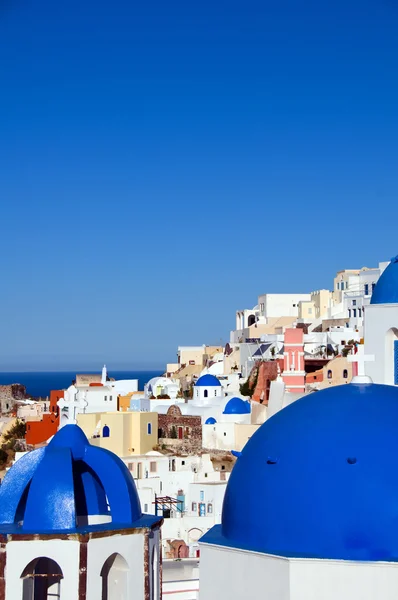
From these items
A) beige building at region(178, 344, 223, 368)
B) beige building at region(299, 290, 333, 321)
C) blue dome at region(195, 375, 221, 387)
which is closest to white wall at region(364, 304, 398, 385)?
blue dome at region(195, 375, 221, 387)

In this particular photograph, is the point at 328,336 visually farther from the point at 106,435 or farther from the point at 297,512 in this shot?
the point at 297,512

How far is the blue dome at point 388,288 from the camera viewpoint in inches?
669

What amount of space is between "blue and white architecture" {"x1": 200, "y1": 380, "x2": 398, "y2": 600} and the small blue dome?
86.1ft

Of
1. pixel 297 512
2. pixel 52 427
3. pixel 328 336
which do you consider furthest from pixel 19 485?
pixel 328 336

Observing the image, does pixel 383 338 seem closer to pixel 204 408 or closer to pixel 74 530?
pixel 74 530

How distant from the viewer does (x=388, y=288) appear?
1716 centimetres

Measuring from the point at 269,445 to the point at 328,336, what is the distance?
35761mm

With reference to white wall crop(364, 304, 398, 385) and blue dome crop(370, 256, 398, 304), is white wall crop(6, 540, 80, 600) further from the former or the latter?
blue dome crop(370, 256, 398, 304)

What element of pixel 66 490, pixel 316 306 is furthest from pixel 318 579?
pixel 316 306

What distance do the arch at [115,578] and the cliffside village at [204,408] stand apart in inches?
144

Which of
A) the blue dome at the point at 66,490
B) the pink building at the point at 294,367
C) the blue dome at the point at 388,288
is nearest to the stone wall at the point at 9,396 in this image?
the pink building at the point at 294,367

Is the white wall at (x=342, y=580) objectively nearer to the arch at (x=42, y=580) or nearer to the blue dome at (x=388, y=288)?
the arch at (x=42, y=580)

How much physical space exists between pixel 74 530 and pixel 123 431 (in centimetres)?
2651

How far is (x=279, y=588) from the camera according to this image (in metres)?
8.85
